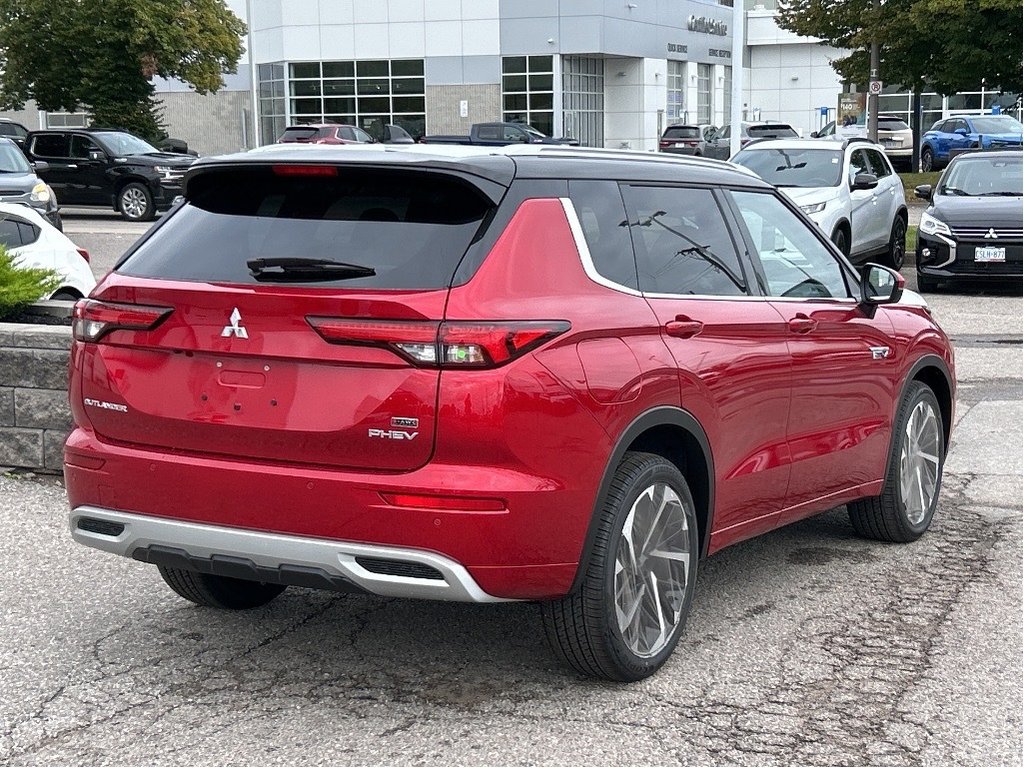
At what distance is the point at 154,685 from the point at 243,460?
36.2 inches

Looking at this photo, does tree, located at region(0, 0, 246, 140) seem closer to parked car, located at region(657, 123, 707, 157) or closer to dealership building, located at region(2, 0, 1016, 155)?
dealership building, located at region(2, 0, 1016, 155)

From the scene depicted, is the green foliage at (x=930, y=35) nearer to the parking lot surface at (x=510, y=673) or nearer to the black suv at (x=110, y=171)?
the black suv at (x=110, y=171)

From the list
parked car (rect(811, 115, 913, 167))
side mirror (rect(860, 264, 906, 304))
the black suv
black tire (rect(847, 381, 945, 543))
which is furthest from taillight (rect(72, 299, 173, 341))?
parked car (rect(811, 115, 913, 167))

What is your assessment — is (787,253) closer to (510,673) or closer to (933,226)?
(510,673)

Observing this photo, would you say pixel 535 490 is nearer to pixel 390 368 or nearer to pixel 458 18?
pixel 390 368

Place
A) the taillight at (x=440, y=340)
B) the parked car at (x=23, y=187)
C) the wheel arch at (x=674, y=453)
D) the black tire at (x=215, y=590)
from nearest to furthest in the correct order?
the taillight at (x=440, y=340) < the wheel arch at (x=674, y=453) < the black tire at (x=215, y=590) < the parked car at (x=23, y=187)

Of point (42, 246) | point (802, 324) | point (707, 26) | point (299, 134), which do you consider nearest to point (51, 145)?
point (299, 134)

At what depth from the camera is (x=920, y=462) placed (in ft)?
22.2

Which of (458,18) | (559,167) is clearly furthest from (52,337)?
(458,18)

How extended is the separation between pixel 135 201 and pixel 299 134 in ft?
34.6

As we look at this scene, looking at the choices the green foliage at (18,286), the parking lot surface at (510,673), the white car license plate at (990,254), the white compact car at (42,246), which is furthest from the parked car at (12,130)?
the parking lot surface at (510,673)

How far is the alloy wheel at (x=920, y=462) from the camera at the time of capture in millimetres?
6594

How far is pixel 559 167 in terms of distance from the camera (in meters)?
4.70

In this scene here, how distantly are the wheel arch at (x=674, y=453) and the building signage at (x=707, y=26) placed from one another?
62601 mm
